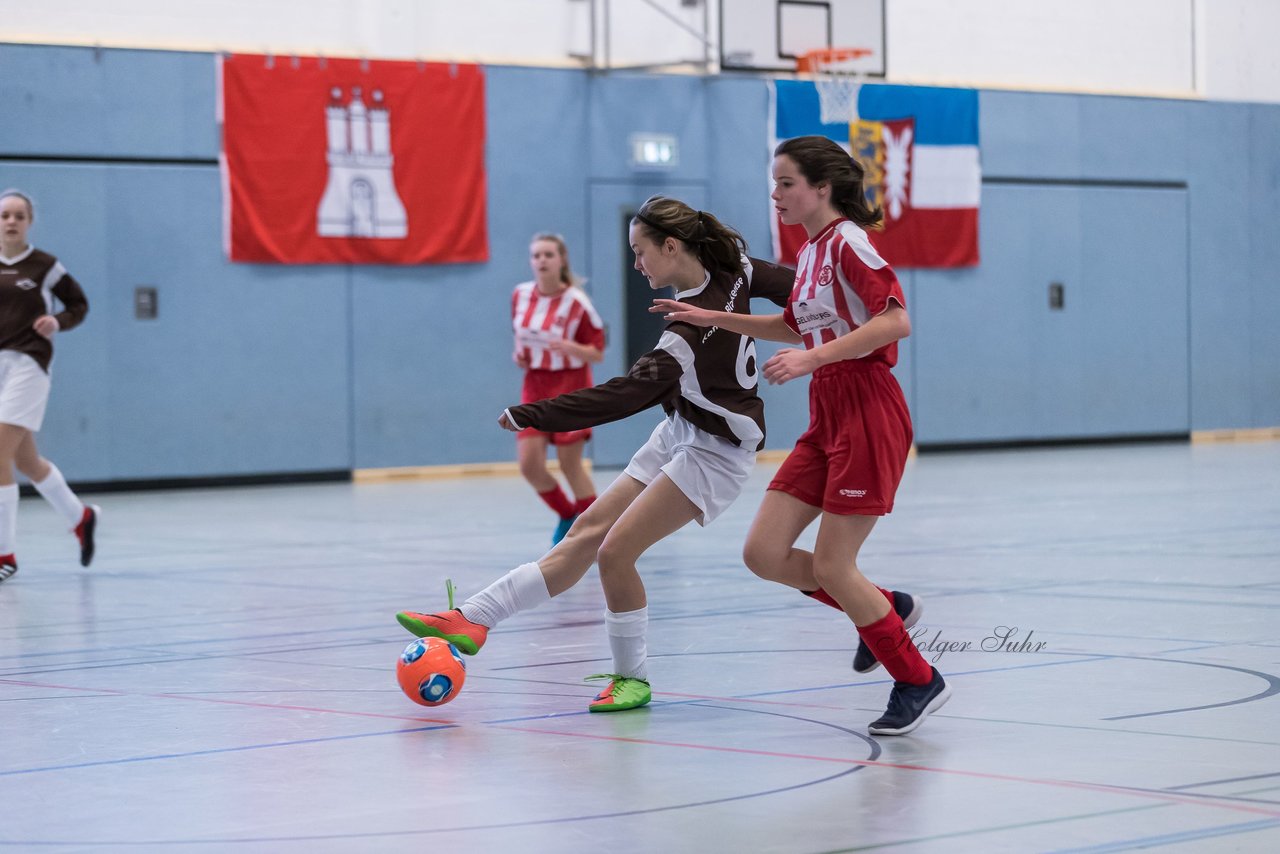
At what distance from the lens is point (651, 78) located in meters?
21.2

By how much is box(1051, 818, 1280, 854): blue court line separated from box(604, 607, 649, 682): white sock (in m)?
2.27

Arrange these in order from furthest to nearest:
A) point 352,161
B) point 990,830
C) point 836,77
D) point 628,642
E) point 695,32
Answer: point 836,77 → point 695,32 → point 352,161 → point 628,642 → point 990,830

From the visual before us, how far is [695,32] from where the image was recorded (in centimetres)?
2095

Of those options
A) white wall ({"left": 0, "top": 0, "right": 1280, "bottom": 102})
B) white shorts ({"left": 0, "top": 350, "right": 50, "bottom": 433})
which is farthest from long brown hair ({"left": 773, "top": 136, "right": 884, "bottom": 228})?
white wall ({"left": 0, "top": 0, "right": 1280, "bottom": 102})

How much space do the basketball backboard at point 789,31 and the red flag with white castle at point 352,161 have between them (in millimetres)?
2887

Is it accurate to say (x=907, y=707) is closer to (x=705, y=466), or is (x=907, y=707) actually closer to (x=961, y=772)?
(x=961, y=772)

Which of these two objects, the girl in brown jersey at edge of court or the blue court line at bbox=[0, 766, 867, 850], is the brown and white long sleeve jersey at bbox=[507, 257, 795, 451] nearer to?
the girl in brown jersey at edge of court

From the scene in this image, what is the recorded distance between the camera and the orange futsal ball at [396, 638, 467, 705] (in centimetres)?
580

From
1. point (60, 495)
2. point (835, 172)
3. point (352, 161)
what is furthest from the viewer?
point (352, 161)

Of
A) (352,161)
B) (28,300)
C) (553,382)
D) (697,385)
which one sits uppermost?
(352,161)

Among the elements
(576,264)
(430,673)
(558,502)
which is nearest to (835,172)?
(430,673)

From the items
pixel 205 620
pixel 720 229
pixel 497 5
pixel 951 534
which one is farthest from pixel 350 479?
pixel 720 229

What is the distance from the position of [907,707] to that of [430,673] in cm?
150

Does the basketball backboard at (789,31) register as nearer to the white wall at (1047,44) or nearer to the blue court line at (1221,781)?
the white wall at (1047,44)
